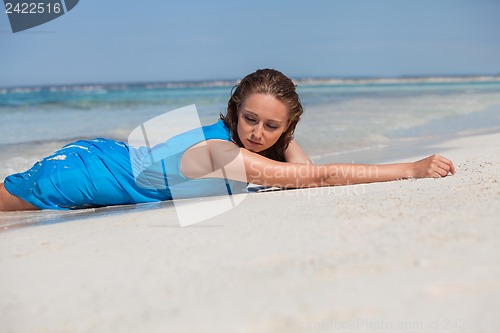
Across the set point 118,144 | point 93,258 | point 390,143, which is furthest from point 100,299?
point 390,143

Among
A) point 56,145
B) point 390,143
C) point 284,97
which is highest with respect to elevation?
point 284,97

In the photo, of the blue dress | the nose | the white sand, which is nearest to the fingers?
the white sand

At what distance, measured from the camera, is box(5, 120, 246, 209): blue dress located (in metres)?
3.17

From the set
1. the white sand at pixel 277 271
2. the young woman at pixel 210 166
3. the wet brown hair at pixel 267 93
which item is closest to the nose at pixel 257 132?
the young woman at pixel 210 166

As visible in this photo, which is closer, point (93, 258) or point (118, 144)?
point (93, 258)

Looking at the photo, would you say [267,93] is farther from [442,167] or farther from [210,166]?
[442,167]

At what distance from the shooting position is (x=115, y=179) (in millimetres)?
3293

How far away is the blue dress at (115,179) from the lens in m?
3.17

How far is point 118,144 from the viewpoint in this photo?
3.49 m

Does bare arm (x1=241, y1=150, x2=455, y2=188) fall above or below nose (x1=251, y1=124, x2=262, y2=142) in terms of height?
below

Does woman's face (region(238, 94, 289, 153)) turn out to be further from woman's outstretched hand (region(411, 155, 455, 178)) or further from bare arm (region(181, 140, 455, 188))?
woman's outstretched hand (region(411, 155, 455, 178))

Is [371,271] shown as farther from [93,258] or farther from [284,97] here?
[284,97]

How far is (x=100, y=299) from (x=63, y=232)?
956mm

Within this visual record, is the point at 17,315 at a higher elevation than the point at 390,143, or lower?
higher
